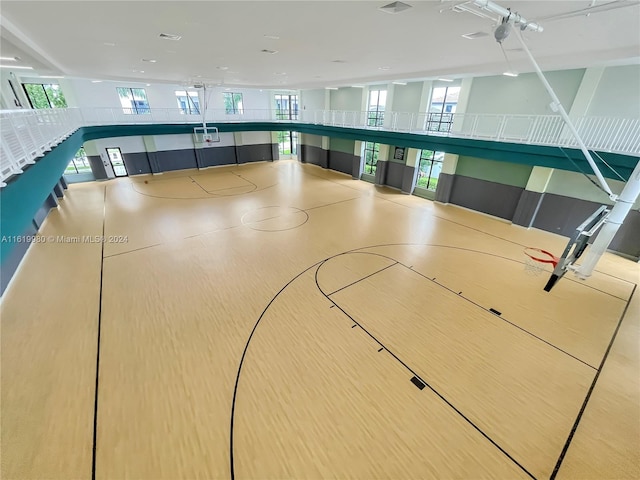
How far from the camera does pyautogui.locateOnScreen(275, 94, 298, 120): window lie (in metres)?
24.2

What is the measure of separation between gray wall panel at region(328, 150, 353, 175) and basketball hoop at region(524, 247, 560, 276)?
13782mm

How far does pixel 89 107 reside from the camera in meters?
16.2

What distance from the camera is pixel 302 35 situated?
705 cm

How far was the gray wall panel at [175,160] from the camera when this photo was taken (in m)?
20.8

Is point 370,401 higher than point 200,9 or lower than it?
lower

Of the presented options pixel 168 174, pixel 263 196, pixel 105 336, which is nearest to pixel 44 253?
pixel 105 336

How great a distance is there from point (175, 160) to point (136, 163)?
273cm

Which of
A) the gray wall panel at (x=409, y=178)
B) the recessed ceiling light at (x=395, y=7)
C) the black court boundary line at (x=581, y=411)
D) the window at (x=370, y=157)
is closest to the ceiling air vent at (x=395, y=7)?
the recessed ceiling light at (x=395, y=7)

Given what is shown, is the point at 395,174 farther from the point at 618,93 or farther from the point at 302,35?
the point at 302,35

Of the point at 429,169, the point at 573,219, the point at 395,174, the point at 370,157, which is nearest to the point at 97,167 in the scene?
the point at 370,157

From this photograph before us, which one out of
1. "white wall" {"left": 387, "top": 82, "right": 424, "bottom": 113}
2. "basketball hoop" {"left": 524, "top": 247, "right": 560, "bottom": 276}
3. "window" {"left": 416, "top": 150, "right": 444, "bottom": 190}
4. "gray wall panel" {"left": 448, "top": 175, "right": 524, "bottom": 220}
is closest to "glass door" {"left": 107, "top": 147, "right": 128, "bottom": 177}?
"white wall" {"left": 387, "top": 82, "right": 424, "bottom": 113}

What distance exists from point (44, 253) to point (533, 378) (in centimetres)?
1593

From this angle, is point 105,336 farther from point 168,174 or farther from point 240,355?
point 168,174

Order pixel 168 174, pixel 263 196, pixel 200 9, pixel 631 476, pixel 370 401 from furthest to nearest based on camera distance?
pixel 168 174
pixel 263 196
pixel 200 9
pixel 370 401
pixel 631 476
